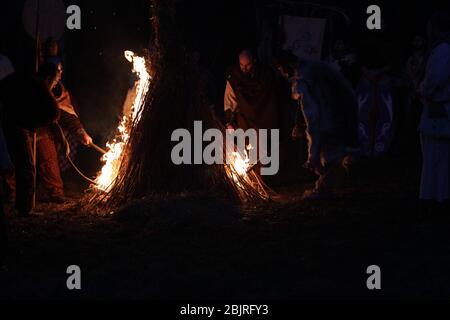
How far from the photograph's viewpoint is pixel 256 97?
1070 cm

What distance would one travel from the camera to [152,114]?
897 cm

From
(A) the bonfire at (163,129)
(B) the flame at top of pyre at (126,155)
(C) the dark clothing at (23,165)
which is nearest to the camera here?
(C) the dark clothing at (23,165)

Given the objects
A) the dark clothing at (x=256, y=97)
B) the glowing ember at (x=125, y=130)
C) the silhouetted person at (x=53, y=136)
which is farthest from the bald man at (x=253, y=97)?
the silhouetted person at (x=53, y=136)

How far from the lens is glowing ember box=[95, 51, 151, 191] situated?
919 cm

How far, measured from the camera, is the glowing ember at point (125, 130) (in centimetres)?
919

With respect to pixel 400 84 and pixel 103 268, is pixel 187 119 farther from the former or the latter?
pixel 400 84

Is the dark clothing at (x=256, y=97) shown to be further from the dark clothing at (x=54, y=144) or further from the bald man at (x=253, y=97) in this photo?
the dark clothing at (x=54, y=144)

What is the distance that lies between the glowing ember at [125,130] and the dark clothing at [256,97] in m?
1.68

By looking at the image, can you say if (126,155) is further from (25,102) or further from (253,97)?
(253,97)

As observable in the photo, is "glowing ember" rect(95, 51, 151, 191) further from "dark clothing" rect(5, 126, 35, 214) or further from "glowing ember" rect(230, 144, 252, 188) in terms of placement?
"glowing ember" rect(230, 144, 252, 188)

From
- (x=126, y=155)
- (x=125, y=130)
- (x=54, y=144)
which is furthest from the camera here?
(x=54, y=144)

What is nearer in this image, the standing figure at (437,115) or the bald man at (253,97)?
the standing figure at (437,115)

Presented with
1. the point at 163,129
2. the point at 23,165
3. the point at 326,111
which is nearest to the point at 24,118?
the point at 23,165

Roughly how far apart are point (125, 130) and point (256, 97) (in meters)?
2.11
